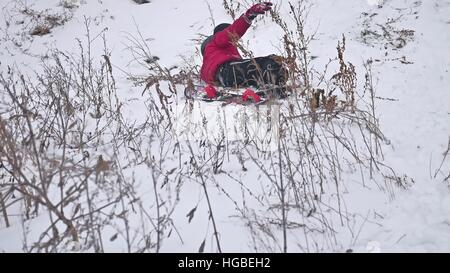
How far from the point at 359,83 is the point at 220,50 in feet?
5.35

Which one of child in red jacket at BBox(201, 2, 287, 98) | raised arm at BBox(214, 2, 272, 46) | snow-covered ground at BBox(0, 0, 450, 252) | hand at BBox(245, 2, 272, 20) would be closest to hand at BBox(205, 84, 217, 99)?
snow-covered ground at BBox(0, 0, 450, 252)

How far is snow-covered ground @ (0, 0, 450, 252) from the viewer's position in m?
1.85

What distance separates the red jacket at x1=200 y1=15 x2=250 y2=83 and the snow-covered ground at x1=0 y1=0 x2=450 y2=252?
1.64 feet

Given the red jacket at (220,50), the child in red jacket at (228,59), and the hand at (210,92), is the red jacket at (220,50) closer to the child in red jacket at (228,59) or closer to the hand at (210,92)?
the child in red jacket at (228,59)

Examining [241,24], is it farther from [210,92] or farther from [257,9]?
[210,92]

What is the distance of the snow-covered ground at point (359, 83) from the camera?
1854 mm

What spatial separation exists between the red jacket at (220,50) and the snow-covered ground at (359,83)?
0.50m

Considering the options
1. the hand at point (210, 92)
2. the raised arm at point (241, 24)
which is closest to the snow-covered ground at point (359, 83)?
the hand at point (210, 92)

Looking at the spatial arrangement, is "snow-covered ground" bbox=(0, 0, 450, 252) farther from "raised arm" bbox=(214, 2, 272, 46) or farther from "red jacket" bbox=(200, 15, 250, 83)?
"raised arm" bbox=(214, 2, 272, 46)
